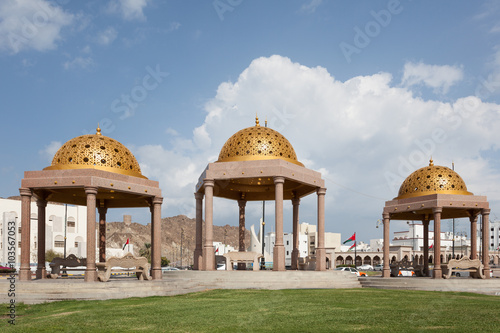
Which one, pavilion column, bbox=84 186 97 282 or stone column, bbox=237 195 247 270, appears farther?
stone column, bbox=237 195 247 270

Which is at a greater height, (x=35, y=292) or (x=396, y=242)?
(x=35, y=292)

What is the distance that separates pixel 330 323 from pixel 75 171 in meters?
16.7

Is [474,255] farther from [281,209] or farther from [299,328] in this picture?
[299,328]

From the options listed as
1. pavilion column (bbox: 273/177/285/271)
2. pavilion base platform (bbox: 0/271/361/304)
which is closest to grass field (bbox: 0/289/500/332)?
pavilion base platform (bbox: 0/271/361/304)

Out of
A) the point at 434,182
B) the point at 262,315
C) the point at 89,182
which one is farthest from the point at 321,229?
the point at 262,315

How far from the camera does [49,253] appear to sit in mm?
93438

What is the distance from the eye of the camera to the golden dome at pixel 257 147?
107ft

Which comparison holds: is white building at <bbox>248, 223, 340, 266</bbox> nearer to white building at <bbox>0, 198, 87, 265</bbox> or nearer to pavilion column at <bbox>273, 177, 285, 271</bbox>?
white building at <bbox>0, 198, 87, 265</bbox>

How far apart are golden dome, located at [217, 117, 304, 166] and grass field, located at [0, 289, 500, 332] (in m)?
12.3

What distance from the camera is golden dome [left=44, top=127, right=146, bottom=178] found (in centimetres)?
2745

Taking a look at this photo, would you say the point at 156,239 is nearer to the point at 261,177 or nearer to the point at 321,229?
the point at 261,177

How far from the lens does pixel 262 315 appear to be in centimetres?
1583

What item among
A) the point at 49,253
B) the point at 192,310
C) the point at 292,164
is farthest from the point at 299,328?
the point at 49,253

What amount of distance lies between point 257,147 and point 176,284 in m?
11.2
